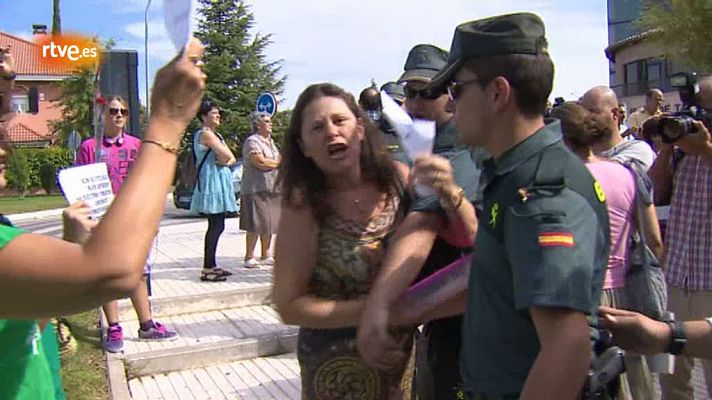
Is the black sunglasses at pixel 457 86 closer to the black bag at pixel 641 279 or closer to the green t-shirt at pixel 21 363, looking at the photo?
the green t-shirt at pixel 21 363

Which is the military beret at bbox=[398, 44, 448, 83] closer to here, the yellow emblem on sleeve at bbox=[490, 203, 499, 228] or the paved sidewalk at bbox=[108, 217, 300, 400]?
the yellow emblem on sleeve at bbox=[490, 203, 499, 228]

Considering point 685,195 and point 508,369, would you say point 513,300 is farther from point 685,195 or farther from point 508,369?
point 685,195

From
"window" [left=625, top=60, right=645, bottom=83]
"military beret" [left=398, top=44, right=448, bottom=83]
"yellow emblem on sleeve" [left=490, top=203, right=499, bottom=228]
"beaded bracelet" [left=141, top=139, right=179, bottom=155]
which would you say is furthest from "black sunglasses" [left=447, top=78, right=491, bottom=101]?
"window" [left=625, top=60, right=645, bottom=83]

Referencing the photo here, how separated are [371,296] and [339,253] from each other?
0.28 metres

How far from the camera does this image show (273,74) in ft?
167

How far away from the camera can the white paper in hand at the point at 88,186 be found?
2770 millimetres

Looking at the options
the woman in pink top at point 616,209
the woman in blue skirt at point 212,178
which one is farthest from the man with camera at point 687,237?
the woman in blue skirt at point 212,178

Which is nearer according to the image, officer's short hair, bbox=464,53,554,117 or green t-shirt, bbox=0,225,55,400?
green t-shirt, bbox=0,225,55,400

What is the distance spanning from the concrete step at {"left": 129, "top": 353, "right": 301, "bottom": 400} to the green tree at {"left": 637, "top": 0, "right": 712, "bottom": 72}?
34.8 m

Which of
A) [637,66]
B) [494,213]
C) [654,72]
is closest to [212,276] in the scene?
[494,213]

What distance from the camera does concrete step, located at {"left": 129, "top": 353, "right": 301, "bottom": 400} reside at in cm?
514

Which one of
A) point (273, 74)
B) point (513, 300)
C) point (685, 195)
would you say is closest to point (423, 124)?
point (513, 300)

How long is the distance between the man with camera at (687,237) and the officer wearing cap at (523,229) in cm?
245

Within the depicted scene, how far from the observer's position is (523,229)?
66.5 inches
